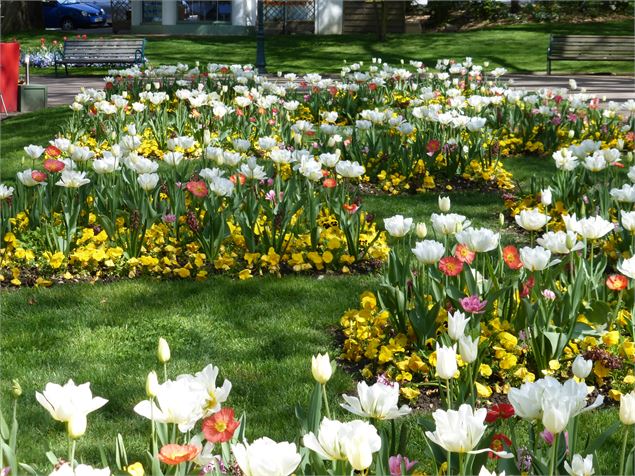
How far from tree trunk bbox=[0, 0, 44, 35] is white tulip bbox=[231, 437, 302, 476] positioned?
29078 mm

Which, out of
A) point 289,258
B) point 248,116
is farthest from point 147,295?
point 248,116

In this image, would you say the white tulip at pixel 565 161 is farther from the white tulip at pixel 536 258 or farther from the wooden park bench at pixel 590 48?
the wooden park bench at pixel 590 48

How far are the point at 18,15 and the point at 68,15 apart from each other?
430 centimetres

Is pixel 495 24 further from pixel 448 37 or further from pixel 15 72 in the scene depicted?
pixel 15 72

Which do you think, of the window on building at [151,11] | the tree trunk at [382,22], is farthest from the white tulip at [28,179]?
the window on building at [151,11]

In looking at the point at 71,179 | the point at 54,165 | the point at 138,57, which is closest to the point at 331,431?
the point at 71,179

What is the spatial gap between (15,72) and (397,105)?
5.14 metres

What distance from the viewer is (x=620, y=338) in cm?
374

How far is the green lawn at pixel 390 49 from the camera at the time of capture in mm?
19297

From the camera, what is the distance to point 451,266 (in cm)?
331

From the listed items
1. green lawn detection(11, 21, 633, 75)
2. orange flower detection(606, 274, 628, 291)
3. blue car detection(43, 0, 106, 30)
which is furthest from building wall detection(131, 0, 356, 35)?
orange flower detection(606, 274, 628, 291)

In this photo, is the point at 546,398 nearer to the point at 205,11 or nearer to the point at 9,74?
the point at 9,74

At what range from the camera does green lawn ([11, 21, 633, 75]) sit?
19.3m

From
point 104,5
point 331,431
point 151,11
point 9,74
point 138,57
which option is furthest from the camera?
point 104,5
